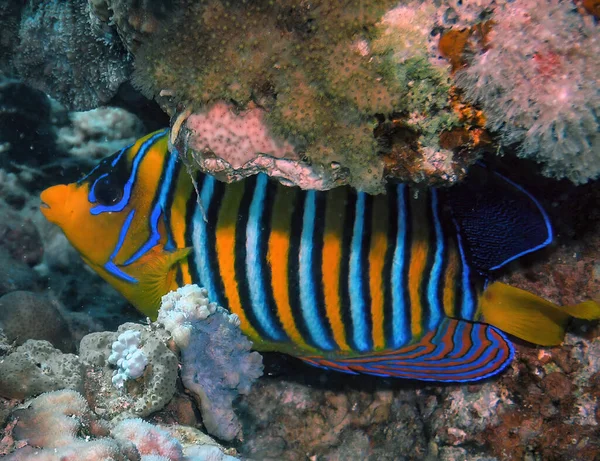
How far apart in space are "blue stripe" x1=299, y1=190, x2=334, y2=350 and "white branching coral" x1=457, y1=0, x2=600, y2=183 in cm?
97

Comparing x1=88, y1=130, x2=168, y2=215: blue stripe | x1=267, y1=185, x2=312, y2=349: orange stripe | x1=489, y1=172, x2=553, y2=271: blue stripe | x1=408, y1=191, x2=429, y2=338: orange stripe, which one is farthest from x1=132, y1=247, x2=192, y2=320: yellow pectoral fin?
x1=489, y1=172, x2=553, y2=271: blue stripe

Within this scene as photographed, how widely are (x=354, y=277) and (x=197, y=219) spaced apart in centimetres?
78

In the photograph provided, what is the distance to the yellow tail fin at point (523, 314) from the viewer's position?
7.59ft

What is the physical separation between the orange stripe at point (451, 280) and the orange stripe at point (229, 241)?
98cm

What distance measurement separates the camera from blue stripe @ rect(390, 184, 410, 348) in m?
2.27

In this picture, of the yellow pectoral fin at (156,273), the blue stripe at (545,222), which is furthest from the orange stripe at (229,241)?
the blue stripe at (545,222)

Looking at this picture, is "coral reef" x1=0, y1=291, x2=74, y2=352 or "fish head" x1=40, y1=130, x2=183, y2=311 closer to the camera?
"fish head" x1=40, y1=130, x2=183, y2=311

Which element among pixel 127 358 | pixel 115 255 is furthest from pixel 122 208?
pixel 127 358

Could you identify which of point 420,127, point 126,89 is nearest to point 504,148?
point 420,127

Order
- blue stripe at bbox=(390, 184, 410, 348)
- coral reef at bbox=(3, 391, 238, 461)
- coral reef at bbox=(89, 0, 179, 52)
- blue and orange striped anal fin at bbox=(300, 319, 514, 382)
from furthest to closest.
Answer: blue and orange striped anal fin at bbox=(300, 319, 514, 382) < blue stripe at bbox=(390, 184, 410, 348) < coral reef at bbox=(89, 0, 179, 52) < coral reef at bbox=(3, 391, 238, 461)

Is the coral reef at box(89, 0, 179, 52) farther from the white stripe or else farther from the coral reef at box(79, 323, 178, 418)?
the coral reef at box(79, 323, 178, 418)

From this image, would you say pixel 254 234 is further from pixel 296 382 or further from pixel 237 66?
pixel 296 382

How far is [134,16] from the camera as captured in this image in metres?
1.60

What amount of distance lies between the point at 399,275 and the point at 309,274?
43 centimetres
